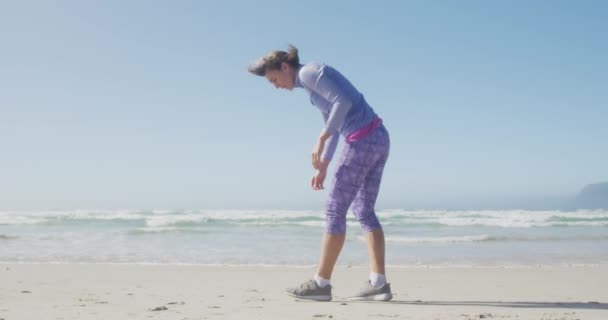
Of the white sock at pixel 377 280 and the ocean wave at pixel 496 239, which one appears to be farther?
the ocean wave at pixel 496 239

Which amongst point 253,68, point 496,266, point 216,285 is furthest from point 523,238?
point 253,68

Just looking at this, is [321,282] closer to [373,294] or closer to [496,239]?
[373,294]

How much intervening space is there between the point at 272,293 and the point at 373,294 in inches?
35.9

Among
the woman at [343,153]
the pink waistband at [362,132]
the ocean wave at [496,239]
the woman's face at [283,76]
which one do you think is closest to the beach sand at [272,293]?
the woman at [343,153]

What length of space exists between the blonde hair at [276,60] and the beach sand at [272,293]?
1476mm

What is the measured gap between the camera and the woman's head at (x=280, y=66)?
3572 mm

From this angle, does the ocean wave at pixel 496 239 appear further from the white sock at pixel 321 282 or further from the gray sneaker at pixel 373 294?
the white sock at pixel 321 282

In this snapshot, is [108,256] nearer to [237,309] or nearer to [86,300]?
[86,300]

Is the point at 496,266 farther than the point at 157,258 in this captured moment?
No

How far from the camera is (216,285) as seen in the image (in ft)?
16.0

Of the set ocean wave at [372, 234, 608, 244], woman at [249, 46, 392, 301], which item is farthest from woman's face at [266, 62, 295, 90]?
ocean wave at [372, 234, 608, 244]

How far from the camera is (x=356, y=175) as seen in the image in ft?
11.6

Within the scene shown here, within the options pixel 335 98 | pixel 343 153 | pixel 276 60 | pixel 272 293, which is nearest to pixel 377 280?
pixel 343 153

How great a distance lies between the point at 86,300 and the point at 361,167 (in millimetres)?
2072
